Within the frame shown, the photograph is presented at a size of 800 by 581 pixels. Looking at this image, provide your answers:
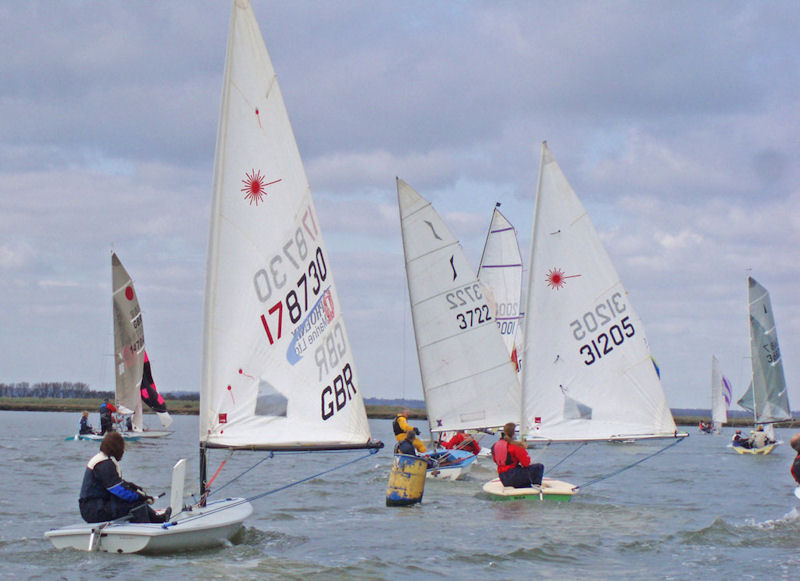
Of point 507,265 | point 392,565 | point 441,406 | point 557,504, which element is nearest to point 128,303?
point 507,265

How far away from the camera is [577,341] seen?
18750 millimetres

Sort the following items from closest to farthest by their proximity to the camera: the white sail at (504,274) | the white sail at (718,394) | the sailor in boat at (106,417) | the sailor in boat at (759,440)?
the white sail at (504,274) → the sailor in boat at (106,417) → the sailor in boat at (759,440) → the white sail at (718,394)

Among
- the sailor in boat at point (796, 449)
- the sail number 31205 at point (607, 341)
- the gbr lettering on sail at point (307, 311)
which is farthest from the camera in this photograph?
the sail number 31205 at point (607, 341)

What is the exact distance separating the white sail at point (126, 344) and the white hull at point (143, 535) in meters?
33.1

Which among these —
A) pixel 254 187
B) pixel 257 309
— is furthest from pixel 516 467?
pixel 254 187

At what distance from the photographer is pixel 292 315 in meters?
12.6

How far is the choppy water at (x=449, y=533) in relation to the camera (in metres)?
11.3

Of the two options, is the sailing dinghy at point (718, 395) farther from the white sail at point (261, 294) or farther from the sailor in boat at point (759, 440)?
the white sail at point (261, 294)

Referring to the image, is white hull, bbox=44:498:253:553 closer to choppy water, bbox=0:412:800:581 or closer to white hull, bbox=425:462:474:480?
choppy water, bbox=0:412:800:581

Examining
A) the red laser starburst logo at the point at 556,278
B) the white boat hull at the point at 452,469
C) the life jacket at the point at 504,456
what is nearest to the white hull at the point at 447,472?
the white boat hull at the point at 452,469

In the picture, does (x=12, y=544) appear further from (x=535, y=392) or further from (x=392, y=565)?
(x=535, y=392)

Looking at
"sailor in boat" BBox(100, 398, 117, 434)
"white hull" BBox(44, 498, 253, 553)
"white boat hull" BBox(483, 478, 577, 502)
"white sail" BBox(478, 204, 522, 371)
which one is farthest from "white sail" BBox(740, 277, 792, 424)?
"white hull" BBox(44, 498, 253, 553)

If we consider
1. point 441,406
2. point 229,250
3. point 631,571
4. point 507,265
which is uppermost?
point 507,265

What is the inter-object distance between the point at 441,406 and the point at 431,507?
647 cm
